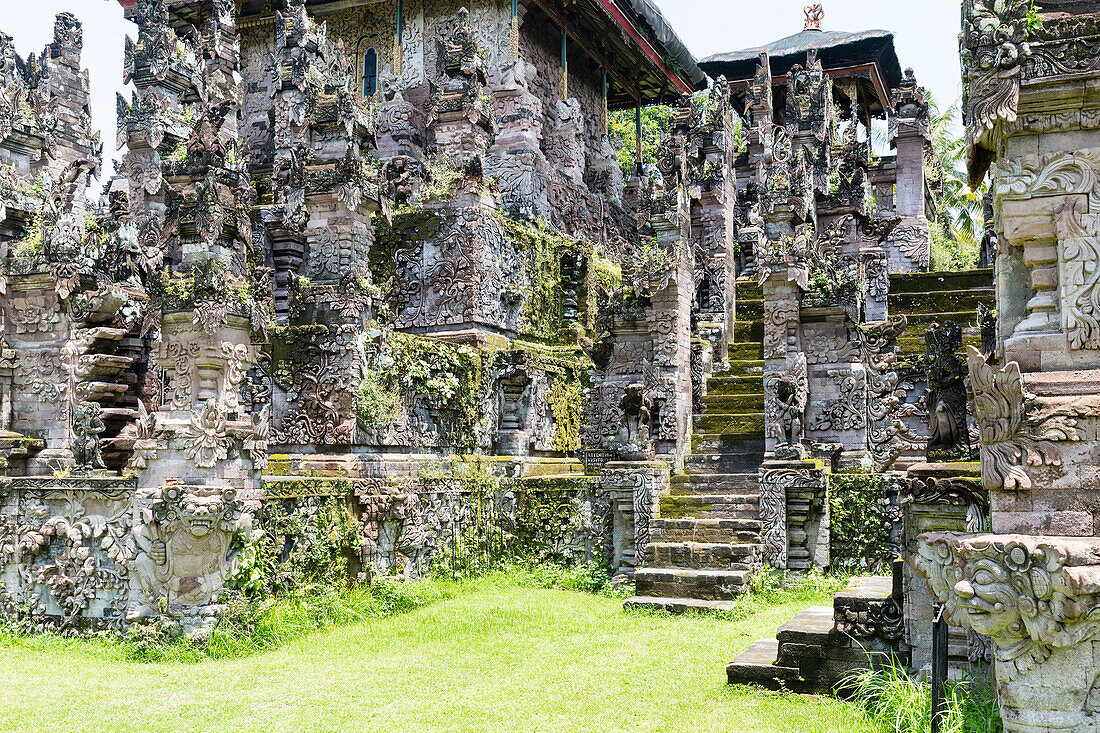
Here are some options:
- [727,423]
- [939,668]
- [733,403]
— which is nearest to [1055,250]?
[939,668]

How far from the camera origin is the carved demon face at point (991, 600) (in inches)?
168

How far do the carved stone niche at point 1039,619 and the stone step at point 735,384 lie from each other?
38.3ft

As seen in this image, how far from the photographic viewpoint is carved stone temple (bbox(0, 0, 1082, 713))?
491cm

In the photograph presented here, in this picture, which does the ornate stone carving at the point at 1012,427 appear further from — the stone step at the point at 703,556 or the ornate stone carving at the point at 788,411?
the ornate stone carving at the point at 788,411

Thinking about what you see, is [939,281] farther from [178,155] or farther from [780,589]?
[178,155]

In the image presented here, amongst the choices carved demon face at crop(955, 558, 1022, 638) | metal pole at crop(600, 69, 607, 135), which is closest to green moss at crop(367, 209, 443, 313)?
metal pole at crop(600, 69, 607, 135)

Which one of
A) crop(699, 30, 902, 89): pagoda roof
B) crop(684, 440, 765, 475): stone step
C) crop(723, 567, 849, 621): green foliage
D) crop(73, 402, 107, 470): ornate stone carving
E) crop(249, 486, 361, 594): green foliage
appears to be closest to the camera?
crop(249, 486, 361, 594): green foliage

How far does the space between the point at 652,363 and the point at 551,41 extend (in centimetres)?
1173

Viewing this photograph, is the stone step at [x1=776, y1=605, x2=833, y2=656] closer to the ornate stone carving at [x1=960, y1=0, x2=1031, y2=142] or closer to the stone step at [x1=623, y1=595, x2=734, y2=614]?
the stone step at [x1=623, y1=595, x2=734, y2=614]

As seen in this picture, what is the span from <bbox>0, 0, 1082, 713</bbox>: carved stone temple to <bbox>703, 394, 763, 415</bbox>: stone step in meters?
0.11

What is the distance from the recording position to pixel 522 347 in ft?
52.1

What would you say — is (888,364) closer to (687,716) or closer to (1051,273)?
(687,716)

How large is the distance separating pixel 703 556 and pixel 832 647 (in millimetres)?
5055

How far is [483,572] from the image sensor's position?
13.8 meters
